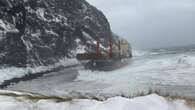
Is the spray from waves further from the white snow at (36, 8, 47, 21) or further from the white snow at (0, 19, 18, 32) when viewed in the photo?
the white snow at (36, 8, 47, 21)

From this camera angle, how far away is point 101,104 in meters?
8.77

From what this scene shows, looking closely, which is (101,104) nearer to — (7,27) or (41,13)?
(7,27)

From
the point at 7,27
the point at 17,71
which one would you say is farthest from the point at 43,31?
the point at 17,71

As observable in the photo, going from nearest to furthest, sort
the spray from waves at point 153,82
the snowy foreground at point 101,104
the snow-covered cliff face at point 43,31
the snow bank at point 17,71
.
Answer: the snowy foreground at point 101,104 → the spray from waves at point 153,82 → the snow bank at point 17,71 → the snow-covered cliff face at point 43,31

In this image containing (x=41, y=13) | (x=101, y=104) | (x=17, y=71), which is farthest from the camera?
(x=41, y=13)

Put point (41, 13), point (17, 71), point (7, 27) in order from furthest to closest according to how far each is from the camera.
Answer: point (41, 13)
point (7, 27)
point (17, 71)

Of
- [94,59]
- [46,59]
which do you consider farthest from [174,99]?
[46,59]

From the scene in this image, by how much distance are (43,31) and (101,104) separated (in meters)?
69.6

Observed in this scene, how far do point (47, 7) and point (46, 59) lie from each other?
1609cm

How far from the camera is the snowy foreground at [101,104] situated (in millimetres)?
8477

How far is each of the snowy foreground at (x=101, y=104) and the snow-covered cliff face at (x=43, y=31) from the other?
5079 centimetres

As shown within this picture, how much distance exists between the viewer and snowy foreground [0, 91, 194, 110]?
334 inches

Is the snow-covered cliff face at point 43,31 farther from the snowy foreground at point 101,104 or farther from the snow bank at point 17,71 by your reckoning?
the snowy foreground at point 101,104

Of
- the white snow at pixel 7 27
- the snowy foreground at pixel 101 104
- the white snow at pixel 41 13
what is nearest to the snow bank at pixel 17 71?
the white snow at pixel 7 27
